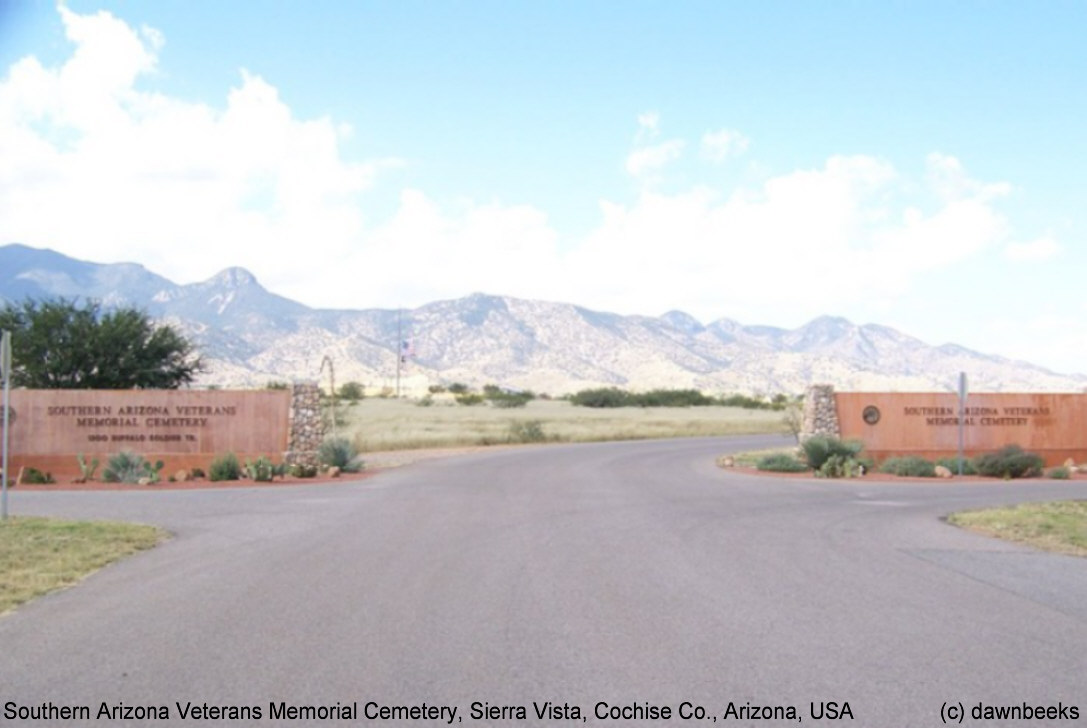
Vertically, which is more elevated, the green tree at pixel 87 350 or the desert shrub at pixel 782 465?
the green tree at pixel 87 350

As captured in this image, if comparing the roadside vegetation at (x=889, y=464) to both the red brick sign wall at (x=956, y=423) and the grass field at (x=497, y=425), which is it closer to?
the red brick sign wall at (x=956, y=423)

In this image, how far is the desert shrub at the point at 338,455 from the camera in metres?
31.7

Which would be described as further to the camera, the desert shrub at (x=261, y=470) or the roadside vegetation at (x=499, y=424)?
the roadside vegetation at (x=499, y=424)

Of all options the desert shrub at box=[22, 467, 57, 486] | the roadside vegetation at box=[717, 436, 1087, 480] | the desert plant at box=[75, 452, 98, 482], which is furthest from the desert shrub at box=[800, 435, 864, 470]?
the desert shrub at box=[22, 467, 57, 486]

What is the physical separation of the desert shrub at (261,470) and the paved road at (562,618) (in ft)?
29.8

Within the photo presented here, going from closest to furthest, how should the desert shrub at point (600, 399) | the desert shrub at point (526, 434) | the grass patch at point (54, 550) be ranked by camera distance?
the grass patch at point (54, 550) < the desert shrub at point (526, 434) < the desert shrub at point (600, 399)

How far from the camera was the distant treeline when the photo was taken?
103500 millimetres

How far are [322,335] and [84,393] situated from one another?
135 metres

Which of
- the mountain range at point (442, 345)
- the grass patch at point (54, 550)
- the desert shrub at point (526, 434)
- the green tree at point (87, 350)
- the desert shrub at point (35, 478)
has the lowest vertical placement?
the desert shrub at point (35, 478)

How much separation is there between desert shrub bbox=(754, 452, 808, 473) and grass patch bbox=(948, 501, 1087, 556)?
11.5m

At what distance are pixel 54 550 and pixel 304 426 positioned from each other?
57.5 feet

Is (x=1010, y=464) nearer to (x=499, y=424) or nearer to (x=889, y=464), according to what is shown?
(x=889, y=464)

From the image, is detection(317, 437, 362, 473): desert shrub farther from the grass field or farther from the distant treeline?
the distant treeline

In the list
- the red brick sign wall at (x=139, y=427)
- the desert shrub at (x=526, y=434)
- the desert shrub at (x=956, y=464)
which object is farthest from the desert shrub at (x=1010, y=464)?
the desert shrub at (x=526, y=434)
